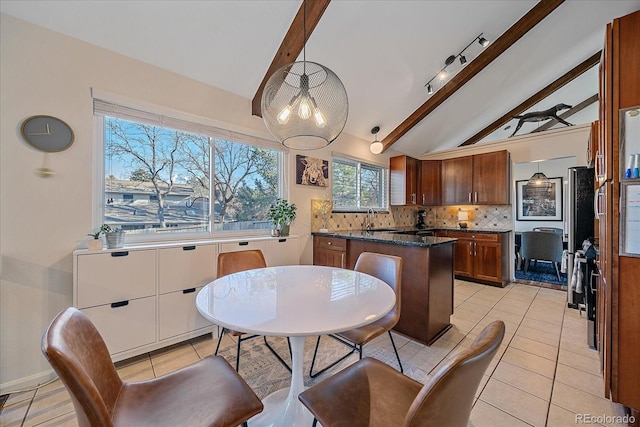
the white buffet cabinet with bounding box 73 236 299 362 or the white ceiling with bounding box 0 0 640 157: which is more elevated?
the white ceiling with bounding box 0 0 640 157

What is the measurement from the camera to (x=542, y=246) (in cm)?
451

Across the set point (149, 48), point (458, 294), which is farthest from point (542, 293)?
point (149, 48)

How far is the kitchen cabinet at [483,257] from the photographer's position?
406cm

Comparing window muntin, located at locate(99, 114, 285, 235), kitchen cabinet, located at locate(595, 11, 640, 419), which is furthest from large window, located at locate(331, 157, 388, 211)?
kitchen cabinet, located at locate(595, 11, 640, 419)

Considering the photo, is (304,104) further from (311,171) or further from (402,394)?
(311,171)

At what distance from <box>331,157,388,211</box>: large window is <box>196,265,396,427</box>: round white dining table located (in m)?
2.47

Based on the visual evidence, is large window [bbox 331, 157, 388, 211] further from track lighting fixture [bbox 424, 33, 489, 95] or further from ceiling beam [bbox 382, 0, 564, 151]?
track lighting fixture [bbox 424, 33, 489, 95]

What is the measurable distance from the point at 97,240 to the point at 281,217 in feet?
5.50

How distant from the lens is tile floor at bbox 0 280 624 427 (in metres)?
1.54

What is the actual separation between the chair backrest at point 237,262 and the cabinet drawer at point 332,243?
1.17 m

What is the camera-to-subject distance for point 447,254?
101 inches

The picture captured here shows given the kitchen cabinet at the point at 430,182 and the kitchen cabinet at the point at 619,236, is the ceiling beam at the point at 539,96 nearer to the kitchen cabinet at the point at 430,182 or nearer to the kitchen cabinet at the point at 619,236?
the kitchen cabinet at the point at 430,182

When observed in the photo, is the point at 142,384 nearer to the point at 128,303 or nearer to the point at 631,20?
the point at 128,303

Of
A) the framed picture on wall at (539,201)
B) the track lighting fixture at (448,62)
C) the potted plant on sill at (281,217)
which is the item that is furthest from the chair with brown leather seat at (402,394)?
the framed picture on wall at (539,201)
